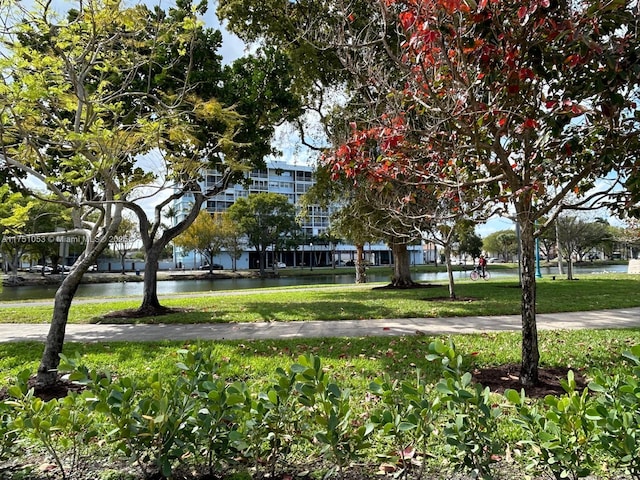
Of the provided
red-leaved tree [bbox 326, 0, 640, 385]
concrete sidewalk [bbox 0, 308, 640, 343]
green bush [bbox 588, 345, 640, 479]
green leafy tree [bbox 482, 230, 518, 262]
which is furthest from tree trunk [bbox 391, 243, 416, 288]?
green leafy tree [bbox 482, 230, 518, 262]

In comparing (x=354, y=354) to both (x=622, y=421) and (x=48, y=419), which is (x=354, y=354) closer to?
(x=622, y=421)

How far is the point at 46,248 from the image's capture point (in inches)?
1934

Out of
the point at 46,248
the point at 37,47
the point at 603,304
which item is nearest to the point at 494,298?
the point at 603,304

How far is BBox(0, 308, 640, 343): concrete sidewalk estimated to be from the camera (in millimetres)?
8391

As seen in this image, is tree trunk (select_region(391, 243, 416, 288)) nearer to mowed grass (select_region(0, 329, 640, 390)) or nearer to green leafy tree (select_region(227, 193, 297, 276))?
mowed grass (select_region(0, 329, 640, 390))

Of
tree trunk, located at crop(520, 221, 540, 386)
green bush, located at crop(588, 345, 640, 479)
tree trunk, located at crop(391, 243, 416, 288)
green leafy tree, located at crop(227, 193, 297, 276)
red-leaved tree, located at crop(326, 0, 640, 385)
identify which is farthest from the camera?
green leafy tree, located at crop(227, 193, 297, 276)

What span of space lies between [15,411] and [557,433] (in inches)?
129

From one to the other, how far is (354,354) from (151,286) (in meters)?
8.83

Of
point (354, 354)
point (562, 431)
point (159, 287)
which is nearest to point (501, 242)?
point (159, 287)

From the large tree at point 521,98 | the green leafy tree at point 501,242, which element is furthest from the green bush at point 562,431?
the green leafy tree at point 501,242

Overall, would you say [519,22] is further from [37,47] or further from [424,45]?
[37,47]

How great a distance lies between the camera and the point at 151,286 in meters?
13.1

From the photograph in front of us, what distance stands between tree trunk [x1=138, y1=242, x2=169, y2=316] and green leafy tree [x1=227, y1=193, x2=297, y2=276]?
42.4 metres

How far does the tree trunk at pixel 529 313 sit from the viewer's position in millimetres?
4773
